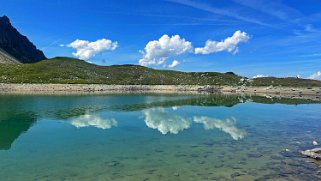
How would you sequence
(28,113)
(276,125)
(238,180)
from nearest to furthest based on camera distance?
(238,180) < (276,125) < (28,113)

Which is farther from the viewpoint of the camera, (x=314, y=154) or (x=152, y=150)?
(x=152, y=150)

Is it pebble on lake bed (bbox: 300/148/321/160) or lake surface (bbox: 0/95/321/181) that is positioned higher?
pebble on lake bed (bbox: 300/148/321/160)

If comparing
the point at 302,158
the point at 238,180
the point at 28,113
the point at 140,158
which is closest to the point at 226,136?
the point at 302,158

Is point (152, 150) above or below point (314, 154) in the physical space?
below

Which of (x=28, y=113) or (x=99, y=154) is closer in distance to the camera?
(x=99, y=154)

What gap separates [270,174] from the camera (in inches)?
1081

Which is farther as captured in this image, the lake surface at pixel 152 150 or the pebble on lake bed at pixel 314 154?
the pebble on lake bed at pixel 314 154

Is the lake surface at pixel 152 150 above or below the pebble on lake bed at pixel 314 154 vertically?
below

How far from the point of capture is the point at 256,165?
30000 mm

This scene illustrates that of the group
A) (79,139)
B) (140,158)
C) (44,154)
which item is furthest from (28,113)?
(140,158)

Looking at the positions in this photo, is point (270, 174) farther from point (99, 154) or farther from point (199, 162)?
point (99, 154)

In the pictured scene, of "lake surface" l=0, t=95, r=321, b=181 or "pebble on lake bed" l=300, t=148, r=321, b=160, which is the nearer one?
"lake surface" l=0, t=95, r=321, b=181

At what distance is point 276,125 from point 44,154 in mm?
37329

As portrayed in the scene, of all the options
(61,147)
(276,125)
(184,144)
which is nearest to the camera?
(61,147)
